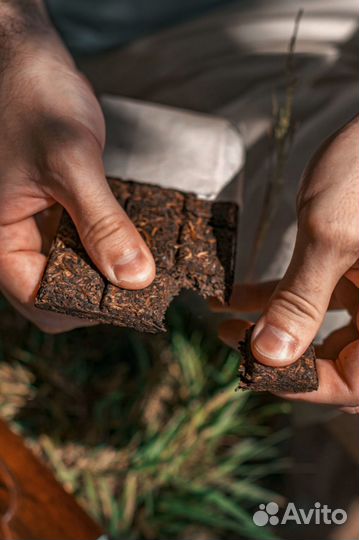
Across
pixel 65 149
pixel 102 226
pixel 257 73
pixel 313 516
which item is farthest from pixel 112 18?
pixel 313 516

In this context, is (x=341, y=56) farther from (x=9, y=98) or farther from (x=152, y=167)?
(x=9, y=98)

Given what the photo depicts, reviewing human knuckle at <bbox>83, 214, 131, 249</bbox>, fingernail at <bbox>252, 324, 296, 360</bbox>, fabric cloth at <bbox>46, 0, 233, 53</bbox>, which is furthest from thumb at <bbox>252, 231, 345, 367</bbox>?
fabric cloth at <bbox>46, 0, 233, 53</bbox>

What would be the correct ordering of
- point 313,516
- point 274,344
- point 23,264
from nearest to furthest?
point 274,344 < point 23,264 < point 313,516

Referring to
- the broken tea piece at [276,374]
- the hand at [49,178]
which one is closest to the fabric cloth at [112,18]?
the hand at [49,178]

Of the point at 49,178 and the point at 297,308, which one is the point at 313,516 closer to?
the point at 297,308

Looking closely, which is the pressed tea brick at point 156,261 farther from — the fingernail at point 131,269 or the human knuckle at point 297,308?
the human knuckle at point 297,308

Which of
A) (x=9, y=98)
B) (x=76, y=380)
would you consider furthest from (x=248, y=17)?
(x=76, y=380)
